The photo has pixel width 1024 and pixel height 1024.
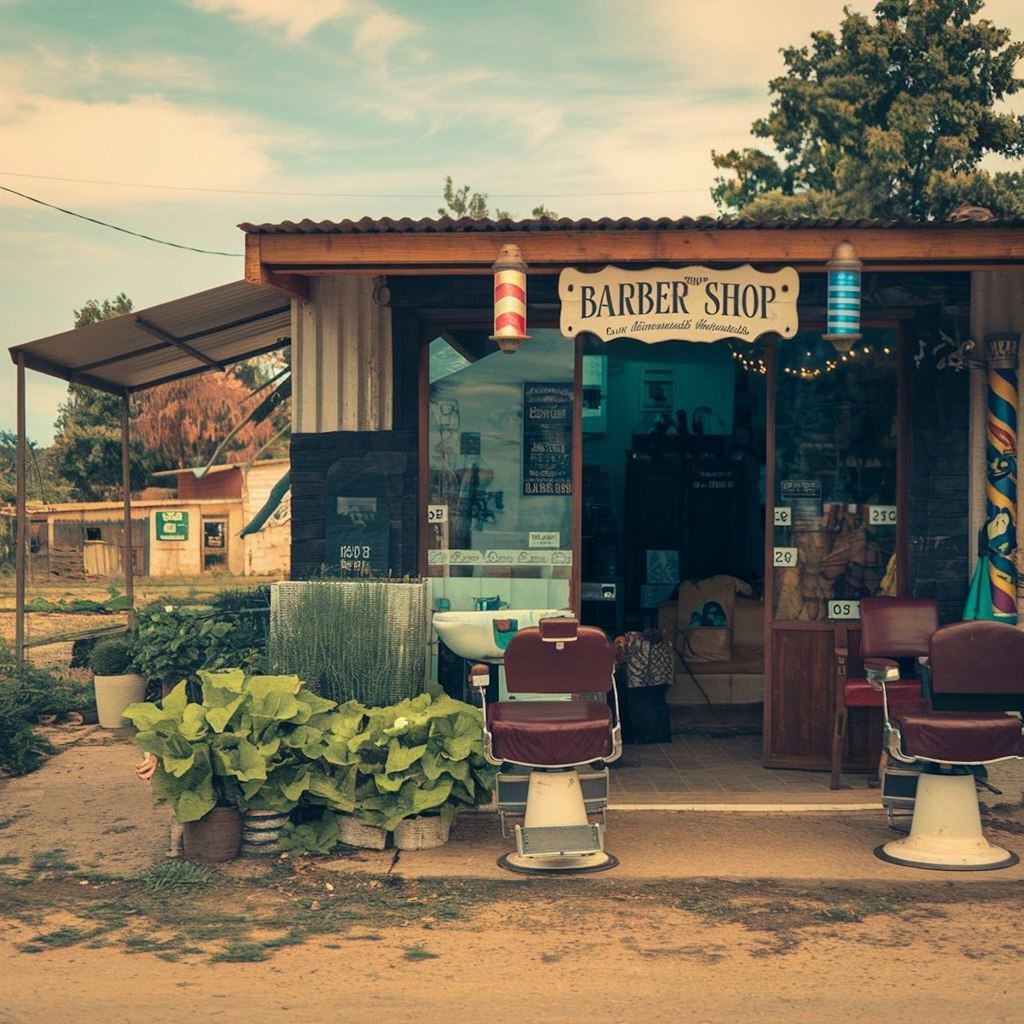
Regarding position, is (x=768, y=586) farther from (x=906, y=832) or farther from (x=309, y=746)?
(x=309, y=746)

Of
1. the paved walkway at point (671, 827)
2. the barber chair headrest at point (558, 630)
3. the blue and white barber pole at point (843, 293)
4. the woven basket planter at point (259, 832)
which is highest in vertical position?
the blue and white barber pole at point (843, 293)

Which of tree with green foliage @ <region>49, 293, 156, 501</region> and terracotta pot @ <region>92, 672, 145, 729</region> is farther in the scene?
tree with green foliage @ <region>49, 293, 156, 501</region>

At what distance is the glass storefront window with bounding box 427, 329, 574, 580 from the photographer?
8.21m

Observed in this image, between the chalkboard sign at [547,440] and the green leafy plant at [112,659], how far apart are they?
3.71 metres

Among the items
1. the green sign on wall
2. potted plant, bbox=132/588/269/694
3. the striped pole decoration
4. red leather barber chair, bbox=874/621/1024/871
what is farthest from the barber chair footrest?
the green sign on wall

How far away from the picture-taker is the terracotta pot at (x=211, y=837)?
6.37 m

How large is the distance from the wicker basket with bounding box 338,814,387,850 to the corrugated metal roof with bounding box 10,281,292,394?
338 cm

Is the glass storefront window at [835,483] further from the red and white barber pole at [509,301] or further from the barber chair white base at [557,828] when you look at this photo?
the barber chair white base at [557,828]

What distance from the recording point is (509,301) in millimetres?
6922

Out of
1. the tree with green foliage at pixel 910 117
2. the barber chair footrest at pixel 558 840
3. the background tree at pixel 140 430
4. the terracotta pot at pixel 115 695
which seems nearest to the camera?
the barber chair footrest at pixel 558 840

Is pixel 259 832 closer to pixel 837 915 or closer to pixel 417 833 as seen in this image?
pixel 417 833

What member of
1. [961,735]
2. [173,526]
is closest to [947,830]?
[961,735]

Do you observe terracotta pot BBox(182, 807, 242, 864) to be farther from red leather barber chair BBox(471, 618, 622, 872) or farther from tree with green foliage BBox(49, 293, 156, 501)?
tree with green foliage BBox(49, 293, 156, 501)

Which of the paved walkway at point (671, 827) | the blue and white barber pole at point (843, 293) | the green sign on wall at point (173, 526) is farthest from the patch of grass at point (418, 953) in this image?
the green sign on wall at point (173, 526)
